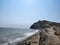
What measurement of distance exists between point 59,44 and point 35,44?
9.14ft

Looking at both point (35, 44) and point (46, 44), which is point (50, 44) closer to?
point (46, 44)

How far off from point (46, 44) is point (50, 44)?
11.8 inches

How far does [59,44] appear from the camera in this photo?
7.71 meters

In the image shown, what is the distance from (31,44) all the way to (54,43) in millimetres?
2682

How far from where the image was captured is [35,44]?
9.91m

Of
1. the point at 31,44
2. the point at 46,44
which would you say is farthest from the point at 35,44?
the point at 46,44

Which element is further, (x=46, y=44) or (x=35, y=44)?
(x=35, y=44)

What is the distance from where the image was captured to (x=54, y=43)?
7984mm

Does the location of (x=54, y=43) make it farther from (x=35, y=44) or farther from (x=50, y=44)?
(x=35, y=44)

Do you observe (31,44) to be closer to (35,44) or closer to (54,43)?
(35,44)

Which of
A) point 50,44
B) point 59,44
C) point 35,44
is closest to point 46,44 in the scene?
point 50,44

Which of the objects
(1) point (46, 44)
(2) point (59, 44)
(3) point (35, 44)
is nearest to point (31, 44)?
(3) point (35, 44)

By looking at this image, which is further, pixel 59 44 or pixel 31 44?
pixel 31 44

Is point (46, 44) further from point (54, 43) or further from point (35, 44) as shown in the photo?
point (35, 44)
